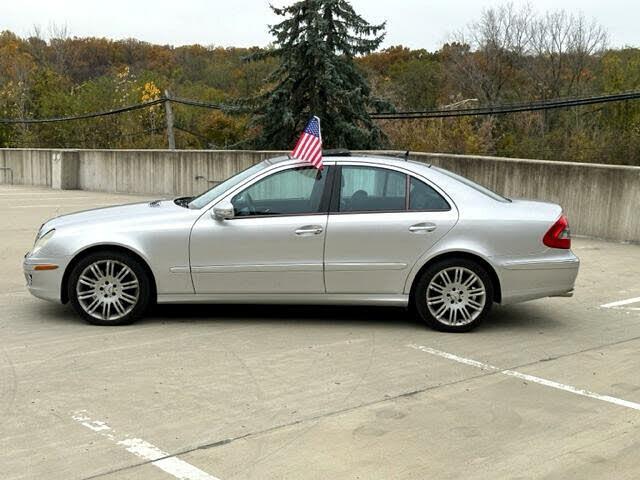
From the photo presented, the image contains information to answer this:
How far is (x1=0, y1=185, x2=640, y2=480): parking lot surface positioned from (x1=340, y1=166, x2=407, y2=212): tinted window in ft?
3.38

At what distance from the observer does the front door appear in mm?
6781

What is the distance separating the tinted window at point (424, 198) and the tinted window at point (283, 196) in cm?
75

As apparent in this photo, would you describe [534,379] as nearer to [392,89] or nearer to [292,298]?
[292,298]

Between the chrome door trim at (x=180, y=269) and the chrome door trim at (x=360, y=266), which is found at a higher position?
the chrome door trim at (x=360, y=266)

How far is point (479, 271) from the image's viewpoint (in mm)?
6836

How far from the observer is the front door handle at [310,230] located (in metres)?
6.78

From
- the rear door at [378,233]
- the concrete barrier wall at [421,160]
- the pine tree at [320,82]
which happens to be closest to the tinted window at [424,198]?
the rear door at [378,233]

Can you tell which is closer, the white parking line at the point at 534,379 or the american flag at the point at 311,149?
the white parking line at the point at 534,379

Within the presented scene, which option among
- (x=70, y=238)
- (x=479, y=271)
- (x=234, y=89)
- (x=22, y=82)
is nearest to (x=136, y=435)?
(x=70, y=238)

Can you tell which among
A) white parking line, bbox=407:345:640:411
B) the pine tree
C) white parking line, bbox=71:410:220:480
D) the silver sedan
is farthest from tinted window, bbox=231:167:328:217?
the pine tree

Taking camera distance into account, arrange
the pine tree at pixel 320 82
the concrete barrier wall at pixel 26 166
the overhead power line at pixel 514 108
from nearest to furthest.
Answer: the overhead power line at pixel 514 108, the concrete barrier wall at pixel 26 166, the pine tree at pixel 320 82

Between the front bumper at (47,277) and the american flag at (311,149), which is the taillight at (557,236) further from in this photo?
the front bumper at (47,277)

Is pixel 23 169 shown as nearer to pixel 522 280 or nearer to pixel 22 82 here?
pixel 522 280

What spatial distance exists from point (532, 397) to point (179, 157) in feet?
54.4
